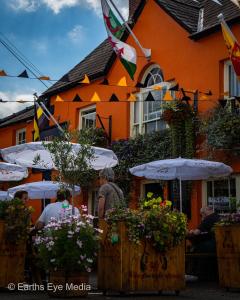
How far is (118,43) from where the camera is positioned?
1372 centimetres

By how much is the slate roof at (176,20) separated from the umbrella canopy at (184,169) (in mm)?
3976

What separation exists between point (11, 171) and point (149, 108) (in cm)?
498

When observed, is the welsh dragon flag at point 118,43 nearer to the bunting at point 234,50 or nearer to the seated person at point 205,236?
the bunting at point 234,50

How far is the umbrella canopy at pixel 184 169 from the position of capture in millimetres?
10961

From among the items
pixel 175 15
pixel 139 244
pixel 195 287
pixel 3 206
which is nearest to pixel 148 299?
pixel 139 244

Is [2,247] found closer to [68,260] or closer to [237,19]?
[68,260]

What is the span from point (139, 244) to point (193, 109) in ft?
22.8

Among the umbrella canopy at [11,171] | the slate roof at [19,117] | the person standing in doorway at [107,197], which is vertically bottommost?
the person standing in doorway at [107,197]

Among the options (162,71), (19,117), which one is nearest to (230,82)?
(162,71)

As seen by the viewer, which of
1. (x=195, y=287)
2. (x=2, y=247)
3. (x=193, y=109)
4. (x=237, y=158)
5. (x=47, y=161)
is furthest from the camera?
(x=193, y=109)

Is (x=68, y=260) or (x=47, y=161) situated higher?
(x=47, y=161)

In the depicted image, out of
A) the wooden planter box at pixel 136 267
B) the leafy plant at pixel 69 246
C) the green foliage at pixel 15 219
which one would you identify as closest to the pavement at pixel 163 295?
the wooden planter box at pixel 136 267

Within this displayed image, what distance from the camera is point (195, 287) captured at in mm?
8867

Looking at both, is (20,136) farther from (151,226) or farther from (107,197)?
(151,226)
